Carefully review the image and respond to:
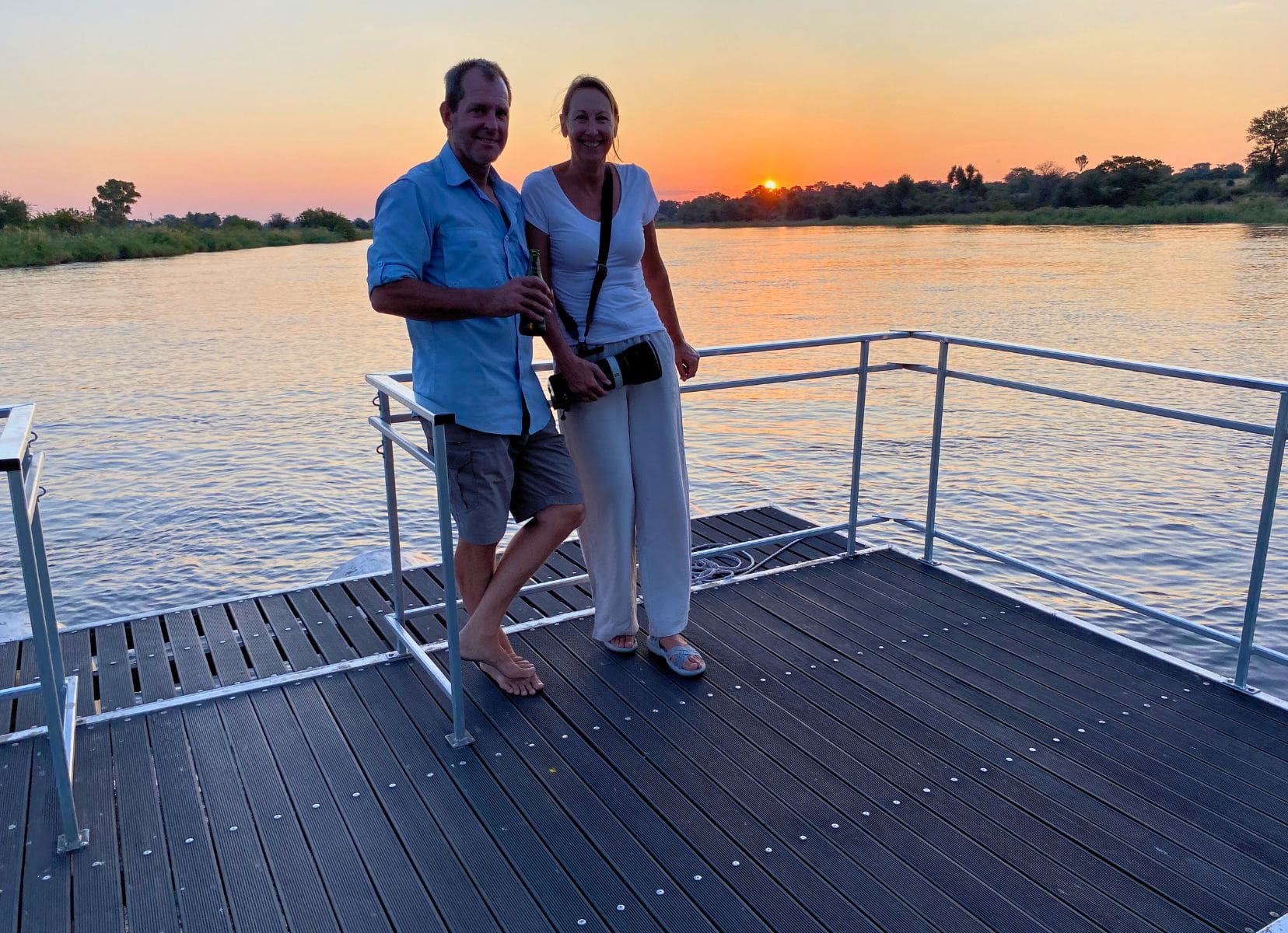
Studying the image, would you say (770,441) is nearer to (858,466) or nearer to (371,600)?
(858,466)

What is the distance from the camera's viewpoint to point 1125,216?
50.8m

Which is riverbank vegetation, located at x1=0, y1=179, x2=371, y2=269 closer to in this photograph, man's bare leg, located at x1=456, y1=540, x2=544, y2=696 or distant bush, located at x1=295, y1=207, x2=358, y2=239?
distant bush, located at x1=295, y1=207, x2=358, y2=239

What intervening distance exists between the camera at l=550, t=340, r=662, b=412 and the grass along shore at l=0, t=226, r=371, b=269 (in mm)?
39923

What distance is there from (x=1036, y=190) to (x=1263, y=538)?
187ft

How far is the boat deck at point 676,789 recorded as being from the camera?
196 cm

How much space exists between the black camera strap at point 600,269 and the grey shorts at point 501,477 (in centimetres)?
27

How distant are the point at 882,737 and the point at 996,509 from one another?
6.31 meters

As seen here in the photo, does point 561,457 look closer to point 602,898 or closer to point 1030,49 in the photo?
point 602,898

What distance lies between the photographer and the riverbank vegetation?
3838cm

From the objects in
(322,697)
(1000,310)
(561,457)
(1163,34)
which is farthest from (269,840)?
(1163,34)

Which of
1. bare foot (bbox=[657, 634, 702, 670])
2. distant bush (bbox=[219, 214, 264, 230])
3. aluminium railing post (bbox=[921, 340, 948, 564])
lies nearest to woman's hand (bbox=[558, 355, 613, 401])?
bare foot (bbox=[657, 634, 702, 670])

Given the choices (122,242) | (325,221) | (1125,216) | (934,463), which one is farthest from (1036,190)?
(934,463)

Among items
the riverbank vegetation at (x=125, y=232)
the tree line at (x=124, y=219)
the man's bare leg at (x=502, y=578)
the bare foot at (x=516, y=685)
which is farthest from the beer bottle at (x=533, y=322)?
the riverbank vegetation at (x=125, y=232)

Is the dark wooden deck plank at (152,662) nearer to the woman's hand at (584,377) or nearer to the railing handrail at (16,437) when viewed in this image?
the railing handrail at (16,437)
